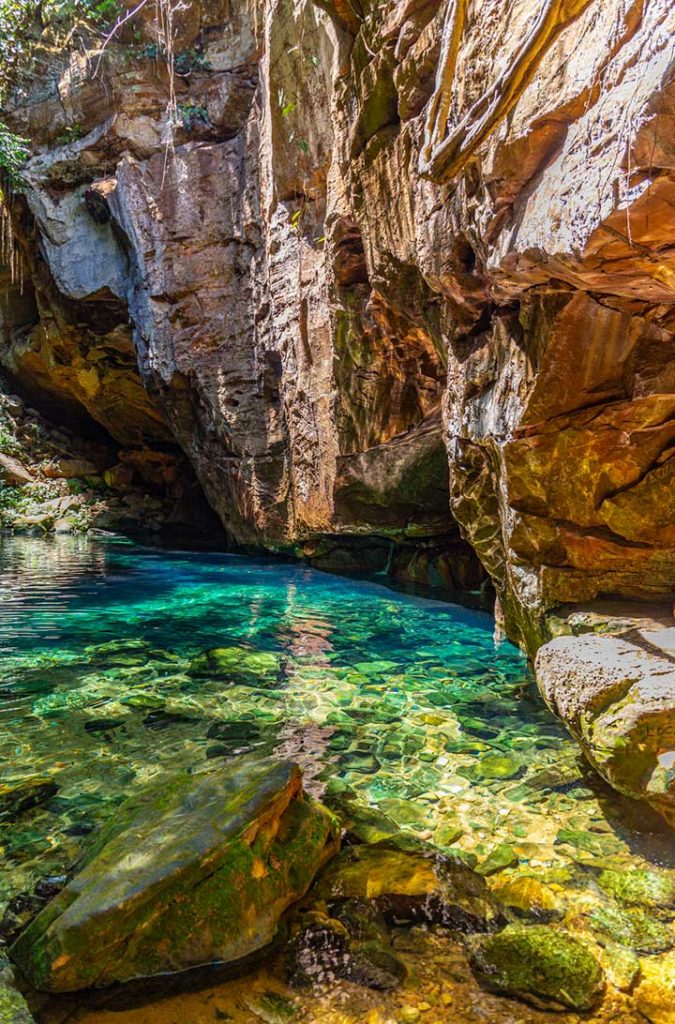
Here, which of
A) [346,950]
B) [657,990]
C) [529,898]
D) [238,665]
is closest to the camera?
[657,990]

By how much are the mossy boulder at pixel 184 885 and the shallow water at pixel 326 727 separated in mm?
167

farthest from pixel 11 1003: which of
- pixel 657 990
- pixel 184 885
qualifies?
pixel 657 990

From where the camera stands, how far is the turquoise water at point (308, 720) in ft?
9.12

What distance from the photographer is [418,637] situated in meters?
6.43

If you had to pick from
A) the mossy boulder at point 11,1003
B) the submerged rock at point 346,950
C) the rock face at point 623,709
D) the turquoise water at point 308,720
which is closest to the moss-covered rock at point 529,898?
the turquoise water at point 308,720

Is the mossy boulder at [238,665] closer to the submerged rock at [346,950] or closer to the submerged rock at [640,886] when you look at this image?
the submerged rock at [346,950]

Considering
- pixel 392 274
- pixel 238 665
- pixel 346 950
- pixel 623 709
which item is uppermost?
pixel 392 274

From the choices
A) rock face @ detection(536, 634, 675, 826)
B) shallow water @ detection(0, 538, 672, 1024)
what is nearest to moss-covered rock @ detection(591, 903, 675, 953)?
shallow water @ detection(0, 538, 672, 1024)

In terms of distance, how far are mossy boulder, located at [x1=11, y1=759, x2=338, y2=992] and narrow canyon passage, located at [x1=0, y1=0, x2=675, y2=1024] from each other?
0.4 inches

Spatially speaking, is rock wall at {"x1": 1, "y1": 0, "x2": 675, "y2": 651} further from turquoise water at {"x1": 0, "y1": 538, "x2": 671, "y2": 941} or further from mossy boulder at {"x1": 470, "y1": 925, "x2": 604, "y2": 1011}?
mossy boulder at {"x1": 470, "y1": 925, "x2": 604, "y2": 1011}

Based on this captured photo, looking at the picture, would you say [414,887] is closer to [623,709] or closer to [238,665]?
[623,709]

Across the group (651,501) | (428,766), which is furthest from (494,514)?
(428,766)

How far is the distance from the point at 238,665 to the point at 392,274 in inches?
175

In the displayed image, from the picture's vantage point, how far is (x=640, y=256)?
2.48 meters
